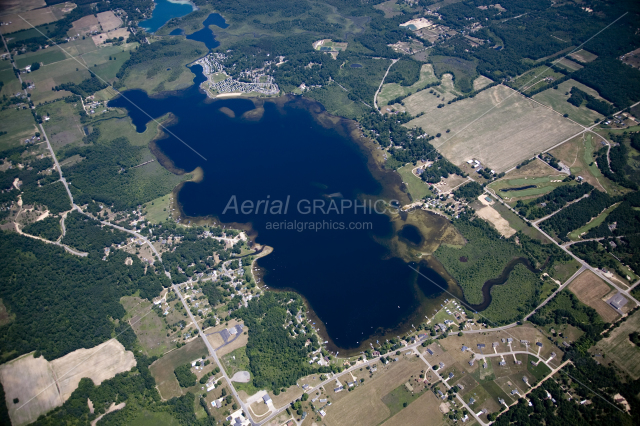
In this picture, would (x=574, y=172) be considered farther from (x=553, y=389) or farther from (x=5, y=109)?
(x=5, y=109)

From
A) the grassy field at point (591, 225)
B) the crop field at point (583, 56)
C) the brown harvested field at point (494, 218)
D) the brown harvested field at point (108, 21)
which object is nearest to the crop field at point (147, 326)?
the brown harvested field at point (494, 218)

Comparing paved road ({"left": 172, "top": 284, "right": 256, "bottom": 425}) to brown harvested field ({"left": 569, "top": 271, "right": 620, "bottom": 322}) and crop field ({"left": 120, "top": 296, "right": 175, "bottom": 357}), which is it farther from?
brown harvested field ({"left": 569, "top": 271, "right": 620, "bottom": 322})

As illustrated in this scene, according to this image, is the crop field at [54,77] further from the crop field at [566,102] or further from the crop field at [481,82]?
the crop field at [566,102]

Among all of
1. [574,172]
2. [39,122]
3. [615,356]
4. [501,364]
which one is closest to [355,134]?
[574,172]

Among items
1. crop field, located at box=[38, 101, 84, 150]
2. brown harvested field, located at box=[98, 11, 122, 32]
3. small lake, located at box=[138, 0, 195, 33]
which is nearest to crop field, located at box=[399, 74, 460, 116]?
crop field, located at box=[38, 101, 84, 150]

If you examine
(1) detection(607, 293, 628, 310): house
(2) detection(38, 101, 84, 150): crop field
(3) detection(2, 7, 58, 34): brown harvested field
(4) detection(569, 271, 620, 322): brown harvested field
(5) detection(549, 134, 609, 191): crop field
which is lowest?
(2) detection(38, 101, 84, 150): crop field

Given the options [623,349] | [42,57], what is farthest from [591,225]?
[42,57]
